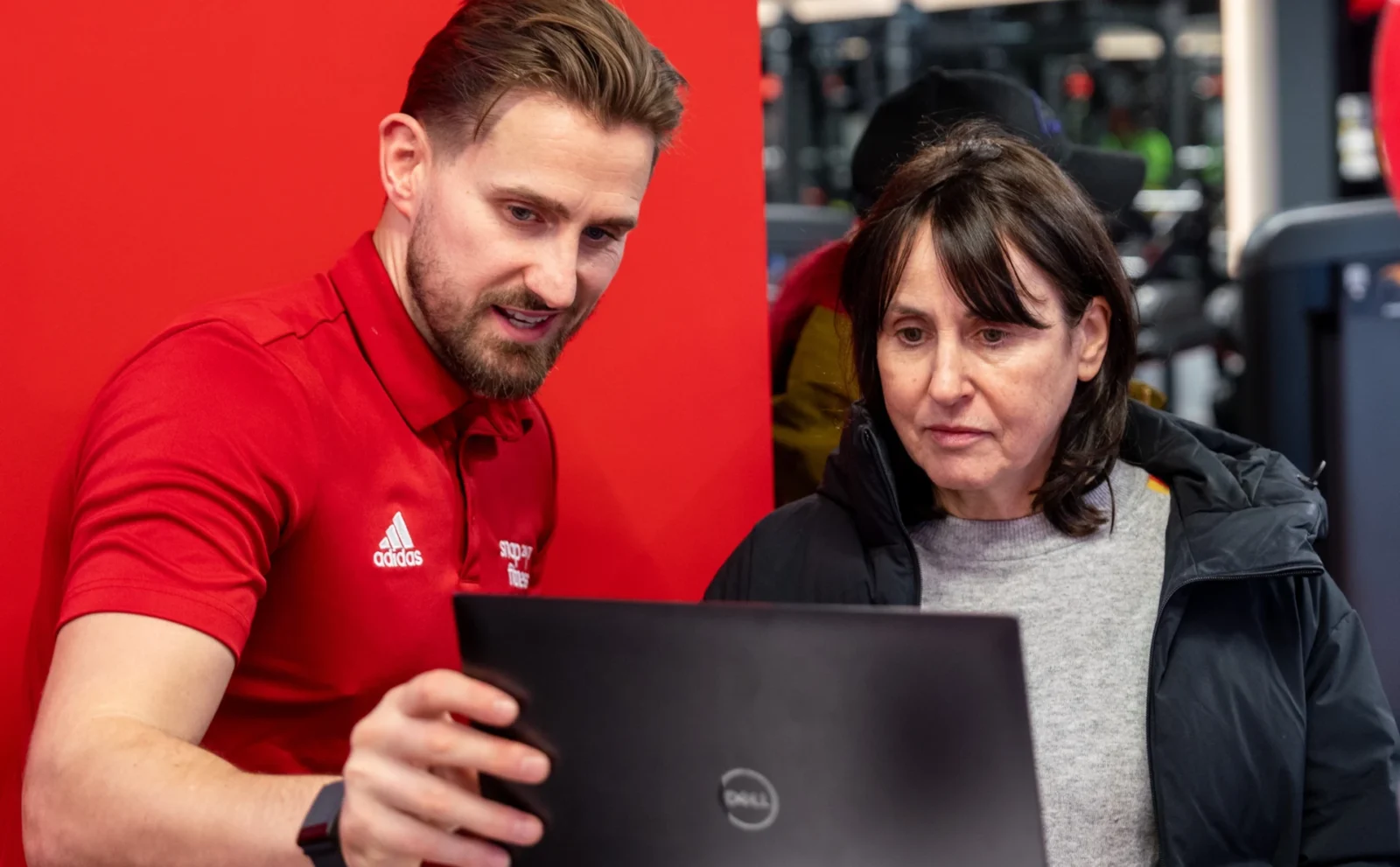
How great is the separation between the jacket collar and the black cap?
76 cm

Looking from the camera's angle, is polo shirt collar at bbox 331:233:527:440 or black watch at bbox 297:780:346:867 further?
polo shirt collar at bbox 331:233:527:440

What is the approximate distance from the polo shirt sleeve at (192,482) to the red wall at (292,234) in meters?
0.27

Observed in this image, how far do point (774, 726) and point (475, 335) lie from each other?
2.35 ft

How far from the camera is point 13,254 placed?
1.58 m

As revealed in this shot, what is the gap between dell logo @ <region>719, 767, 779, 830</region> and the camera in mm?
1072

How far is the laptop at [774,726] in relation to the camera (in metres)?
1.04

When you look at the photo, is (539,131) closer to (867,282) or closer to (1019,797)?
(867,282)

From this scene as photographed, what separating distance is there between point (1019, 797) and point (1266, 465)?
2.74ft

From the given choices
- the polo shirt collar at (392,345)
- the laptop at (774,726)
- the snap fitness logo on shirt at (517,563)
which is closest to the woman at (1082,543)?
the snap fitness logo on shirt at (517,563)

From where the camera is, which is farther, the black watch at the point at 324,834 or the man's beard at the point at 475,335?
the man's beard at the point at 475,335

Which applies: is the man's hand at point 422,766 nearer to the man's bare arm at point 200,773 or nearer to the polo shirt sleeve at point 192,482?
the man's bare arm at point 200,773

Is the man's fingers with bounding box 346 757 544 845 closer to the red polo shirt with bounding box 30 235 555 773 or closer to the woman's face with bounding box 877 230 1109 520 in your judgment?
the red polo shirt with bounding box 30 235 555 773

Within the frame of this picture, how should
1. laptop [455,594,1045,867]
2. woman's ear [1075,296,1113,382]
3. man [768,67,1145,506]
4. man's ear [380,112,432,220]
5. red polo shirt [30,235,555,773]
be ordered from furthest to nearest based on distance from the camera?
man [768,67,1145,506] < woman's ear [1075,296,1113,382] < man's ear [380,112,432,220] < red polo shirt [30,235,555,773] < laptop [455,594,1045,867]

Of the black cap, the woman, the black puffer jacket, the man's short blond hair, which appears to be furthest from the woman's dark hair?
the black cap
